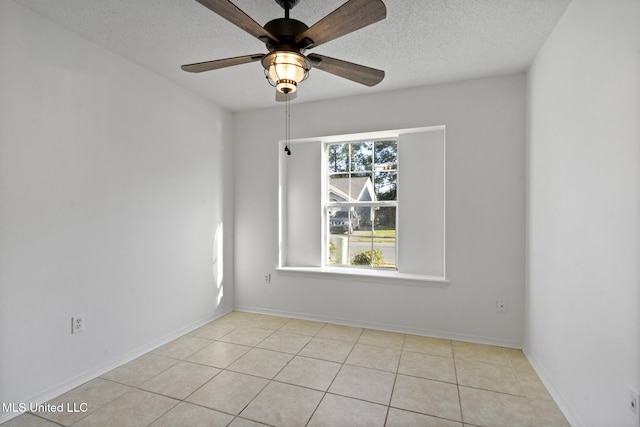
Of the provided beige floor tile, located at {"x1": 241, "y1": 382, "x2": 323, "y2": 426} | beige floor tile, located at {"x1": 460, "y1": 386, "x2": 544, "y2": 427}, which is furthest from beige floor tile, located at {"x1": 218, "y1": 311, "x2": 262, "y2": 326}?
beige floor tile, located at {"x1": 460, "y1": 386, "x2": 544, "y2": 427}

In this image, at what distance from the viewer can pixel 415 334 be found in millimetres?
3270

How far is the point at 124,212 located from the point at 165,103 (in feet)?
3.74

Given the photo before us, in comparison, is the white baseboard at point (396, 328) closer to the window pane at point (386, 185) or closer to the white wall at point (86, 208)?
the white wall at point (86, 208)

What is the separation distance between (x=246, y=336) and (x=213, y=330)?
1.39 ft

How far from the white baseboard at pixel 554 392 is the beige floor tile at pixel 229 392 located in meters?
1.94

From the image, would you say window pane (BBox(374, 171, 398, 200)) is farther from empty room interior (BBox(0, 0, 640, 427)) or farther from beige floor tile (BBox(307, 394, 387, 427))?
beige floor tile (BBox(307, 394, 387, 427))

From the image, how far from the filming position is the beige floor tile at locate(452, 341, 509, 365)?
8.83 ft

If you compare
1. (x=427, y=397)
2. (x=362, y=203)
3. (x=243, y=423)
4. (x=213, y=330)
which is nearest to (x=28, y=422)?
(x=243, y=423)

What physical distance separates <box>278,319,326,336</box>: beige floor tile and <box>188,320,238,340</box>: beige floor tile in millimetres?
579

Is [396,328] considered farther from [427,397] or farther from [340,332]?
[427,397]

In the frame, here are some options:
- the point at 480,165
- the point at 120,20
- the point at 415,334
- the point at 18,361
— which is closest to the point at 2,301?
the point at 18,361

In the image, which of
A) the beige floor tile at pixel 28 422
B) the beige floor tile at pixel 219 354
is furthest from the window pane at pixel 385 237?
the beige floor tile at pixel 28 422

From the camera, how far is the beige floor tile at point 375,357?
2604 mm

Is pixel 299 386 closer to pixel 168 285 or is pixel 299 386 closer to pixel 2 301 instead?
pixel 168 285
